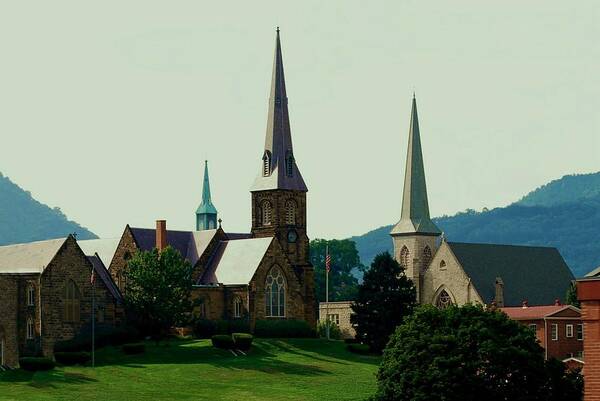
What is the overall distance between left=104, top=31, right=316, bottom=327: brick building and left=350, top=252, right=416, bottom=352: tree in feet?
23.1

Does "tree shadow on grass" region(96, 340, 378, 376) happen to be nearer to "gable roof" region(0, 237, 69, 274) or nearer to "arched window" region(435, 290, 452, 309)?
"gable roof" region(0, 237, 69, 274)

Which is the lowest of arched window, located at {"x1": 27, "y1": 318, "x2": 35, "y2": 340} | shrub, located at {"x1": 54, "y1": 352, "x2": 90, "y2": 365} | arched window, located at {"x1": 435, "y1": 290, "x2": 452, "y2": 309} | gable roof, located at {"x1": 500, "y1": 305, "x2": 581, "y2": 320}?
shrub, located at {"x1": 54, "y1": 352, "x2": 90, "y2": 365}

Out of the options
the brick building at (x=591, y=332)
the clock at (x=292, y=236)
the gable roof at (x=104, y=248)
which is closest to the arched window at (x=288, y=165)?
the clock at (x=292, y=236)

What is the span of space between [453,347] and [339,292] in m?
131

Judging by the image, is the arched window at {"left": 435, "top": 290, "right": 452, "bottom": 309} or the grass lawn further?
the arched window at {"left": 435, "top": 290, "right": 452, "bottom": 309}

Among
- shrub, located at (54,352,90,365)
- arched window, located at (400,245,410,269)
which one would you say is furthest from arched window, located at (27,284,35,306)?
arched window, located at (400,245,410,269)

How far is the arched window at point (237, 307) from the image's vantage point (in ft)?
366

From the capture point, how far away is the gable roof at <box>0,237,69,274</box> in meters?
99.6

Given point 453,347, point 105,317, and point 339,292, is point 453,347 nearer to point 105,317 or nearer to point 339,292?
point 105,317

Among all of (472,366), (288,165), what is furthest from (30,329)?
(472,366)

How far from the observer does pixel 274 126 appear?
124 metres

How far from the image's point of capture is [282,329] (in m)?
110

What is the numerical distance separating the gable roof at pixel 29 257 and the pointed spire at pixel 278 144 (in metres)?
26.6

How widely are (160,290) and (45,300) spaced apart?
27.2ft
